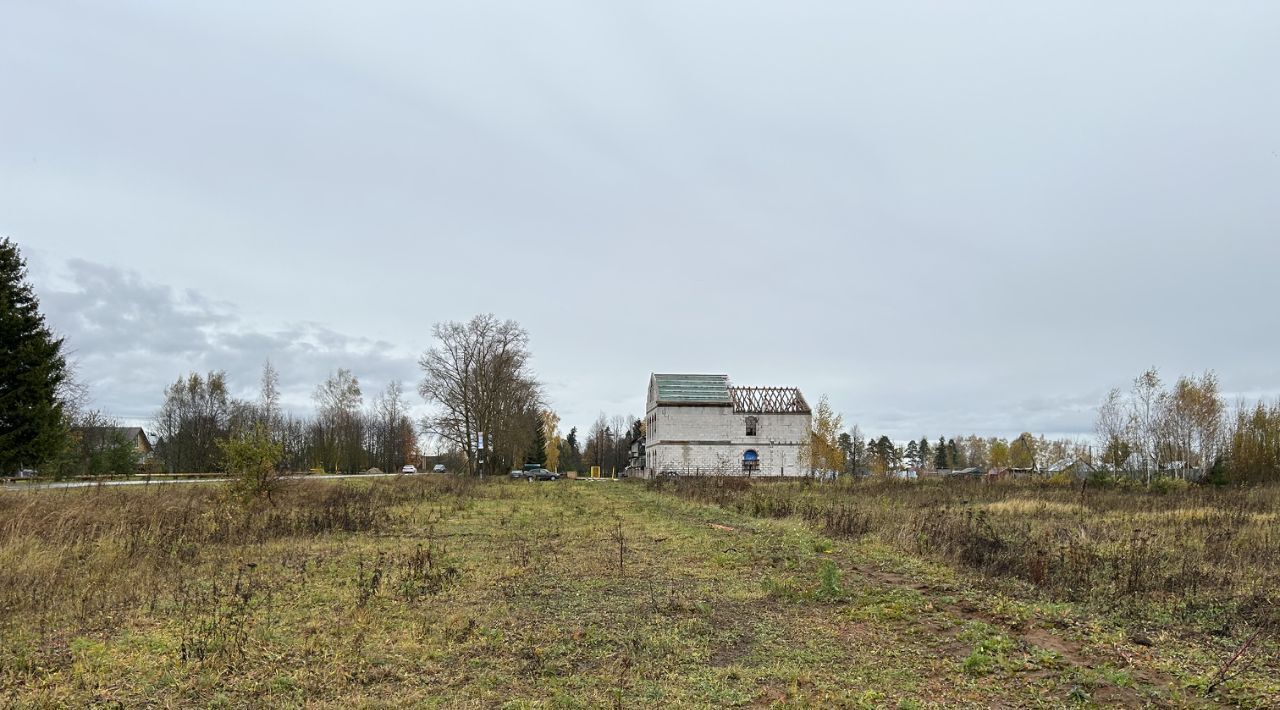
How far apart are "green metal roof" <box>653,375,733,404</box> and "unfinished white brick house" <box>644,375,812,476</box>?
0.09 metres

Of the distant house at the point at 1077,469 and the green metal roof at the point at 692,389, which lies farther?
the green metal roof at the point at 692,389

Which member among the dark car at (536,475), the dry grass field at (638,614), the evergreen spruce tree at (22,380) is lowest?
the dark car at (536,475)

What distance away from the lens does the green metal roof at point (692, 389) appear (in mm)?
61844

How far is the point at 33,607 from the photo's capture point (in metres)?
9.27

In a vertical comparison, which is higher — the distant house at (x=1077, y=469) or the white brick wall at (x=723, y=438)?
the white brick wall at (x=723, y=438)

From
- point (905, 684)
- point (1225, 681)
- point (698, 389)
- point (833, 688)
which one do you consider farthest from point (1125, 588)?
point (698, 389)

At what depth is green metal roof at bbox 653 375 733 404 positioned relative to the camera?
6184 centimetres

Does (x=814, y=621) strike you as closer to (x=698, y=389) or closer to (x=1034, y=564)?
(x=1034, y=564)

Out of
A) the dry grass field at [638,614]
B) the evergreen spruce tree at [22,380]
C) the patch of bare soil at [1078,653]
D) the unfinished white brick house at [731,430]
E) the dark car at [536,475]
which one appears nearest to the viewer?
the patch of bare soil at [1078,653]

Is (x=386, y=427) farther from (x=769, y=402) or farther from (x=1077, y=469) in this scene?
(x=1077, y=469)

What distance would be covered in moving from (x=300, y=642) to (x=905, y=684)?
6.59 m

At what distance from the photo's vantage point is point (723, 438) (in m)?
61.6

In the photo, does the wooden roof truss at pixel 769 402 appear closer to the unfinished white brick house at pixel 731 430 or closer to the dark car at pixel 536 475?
the unfinished white brick house at pixel 731 430

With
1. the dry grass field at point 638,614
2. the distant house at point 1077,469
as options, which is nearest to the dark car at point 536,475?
the distant house at point 1077,469
